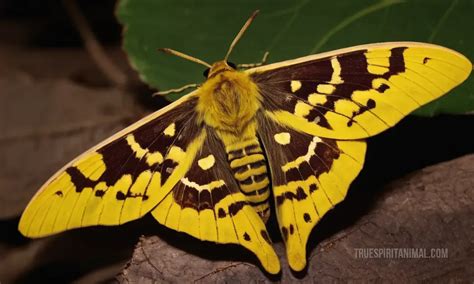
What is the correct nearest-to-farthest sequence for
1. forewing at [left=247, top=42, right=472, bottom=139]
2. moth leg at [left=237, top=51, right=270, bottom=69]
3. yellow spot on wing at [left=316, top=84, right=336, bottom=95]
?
1. forewing at [left=247, top=42, right=472, bottom=139]
2. yellow spot on wing at [left=316, top=84, right=336, bottom=95]
3. moth leg at [left=237, top=51, right=270, bottom=69]

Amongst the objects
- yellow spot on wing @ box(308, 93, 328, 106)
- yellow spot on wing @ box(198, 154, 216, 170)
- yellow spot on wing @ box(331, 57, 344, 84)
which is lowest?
yellow spot on wing @ box(198, 154, 216, 170)

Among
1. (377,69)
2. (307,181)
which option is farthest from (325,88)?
(307,181)

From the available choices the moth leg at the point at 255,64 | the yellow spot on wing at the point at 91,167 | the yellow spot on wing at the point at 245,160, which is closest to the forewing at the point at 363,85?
the yellow spot on wing at the point at 245,160

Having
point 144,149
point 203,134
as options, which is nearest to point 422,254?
point 203,134

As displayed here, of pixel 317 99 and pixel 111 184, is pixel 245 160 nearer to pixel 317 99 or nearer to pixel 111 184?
pixel 317 99

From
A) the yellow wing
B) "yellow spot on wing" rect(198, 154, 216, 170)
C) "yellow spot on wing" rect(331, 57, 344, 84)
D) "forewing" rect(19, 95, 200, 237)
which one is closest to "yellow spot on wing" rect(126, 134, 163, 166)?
"forewing" rect(19, 95, 200, 237)

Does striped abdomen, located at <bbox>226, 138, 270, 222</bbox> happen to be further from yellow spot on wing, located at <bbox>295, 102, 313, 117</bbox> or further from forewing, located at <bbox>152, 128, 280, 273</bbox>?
yellow spot on wing, located at <bbox>295, 102, 313, 117</bbox>

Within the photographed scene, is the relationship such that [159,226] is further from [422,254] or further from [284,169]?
[422,254]
